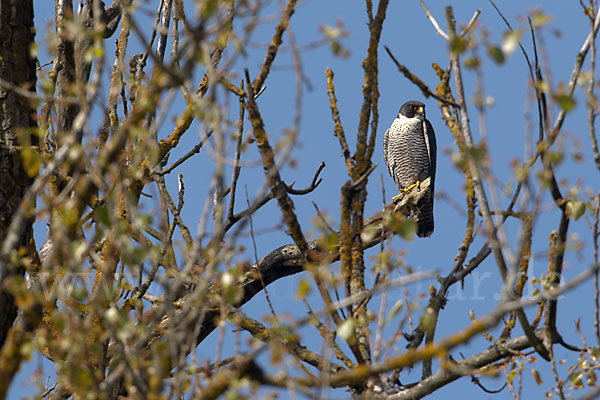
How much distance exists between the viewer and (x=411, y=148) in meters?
10.1

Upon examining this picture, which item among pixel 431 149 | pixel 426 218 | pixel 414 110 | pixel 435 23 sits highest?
pixel 414 110

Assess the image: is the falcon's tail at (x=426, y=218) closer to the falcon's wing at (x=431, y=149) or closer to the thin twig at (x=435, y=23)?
the falcon's wing at (x=431, y=149)

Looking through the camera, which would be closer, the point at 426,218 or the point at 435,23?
the point at 435,23

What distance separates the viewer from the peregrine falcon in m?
10.0

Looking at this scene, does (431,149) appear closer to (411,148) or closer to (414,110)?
(411,148)

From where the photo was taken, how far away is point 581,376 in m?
3.46

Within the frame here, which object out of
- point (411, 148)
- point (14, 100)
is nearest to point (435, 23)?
point (14, 100)

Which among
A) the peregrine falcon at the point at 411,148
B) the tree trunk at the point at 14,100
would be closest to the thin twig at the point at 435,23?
the tree trunk at the point at 14,100

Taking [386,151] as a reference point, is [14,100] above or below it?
below

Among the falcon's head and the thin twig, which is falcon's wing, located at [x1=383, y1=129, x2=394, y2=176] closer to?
the falcon's head

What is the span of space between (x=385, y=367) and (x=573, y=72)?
1.44 metres

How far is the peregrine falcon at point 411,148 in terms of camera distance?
395 inches

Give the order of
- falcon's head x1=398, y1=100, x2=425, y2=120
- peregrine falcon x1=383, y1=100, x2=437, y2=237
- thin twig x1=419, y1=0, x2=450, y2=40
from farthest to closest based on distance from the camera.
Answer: falcon's head x1=398, y1=100, x2=425, y2=120
peregrine falcon x1=383, y1=100, x2=437, y2=237
thin twig x1=419, y1=0, x2=450, y2=40

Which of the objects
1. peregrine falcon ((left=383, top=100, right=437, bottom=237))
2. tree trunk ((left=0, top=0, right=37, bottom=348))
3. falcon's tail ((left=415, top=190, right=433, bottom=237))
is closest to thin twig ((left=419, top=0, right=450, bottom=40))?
tree trunk ((left=0, top=0, right=37, bottom=348))
